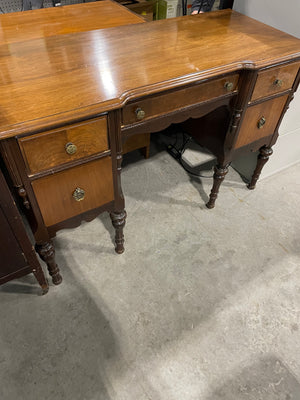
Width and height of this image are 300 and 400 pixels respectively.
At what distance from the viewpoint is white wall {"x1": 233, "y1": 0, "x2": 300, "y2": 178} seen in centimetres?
155

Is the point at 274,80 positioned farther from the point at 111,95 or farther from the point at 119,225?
→ the point at 119,225

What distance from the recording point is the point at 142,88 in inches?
41.6

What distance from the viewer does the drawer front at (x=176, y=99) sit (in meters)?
1.14

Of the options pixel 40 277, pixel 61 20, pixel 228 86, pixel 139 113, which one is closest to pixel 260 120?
pixel 228 86

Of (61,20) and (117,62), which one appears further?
(61,20)

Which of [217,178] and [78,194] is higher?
[78,194]

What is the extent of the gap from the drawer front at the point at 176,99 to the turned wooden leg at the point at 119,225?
46cm

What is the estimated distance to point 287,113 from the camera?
1817 millimetres

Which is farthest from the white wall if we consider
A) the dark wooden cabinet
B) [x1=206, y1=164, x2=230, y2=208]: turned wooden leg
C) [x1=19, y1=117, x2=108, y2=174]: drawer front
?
the dark wooden cabinet

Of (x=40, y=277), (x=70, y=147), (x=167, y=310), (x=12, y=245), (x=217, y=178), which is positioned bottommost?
(x=167, y=310)

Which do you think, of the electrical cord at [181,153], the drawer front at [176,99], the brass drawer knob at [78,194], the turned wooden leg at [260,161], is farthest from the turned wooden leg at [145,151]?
the brass drawer knob at [78,194]

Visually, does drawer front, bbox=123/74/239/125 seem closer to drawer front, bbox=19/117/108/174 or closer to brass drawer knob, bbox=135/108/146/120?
brass drawer knob, bbox=135/108/146/120

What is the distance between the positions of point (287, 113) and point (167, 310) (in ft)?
4.42

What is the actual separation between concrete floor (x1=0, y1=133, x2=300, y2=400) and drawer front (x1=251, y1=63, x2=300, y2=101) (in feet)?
2.56
